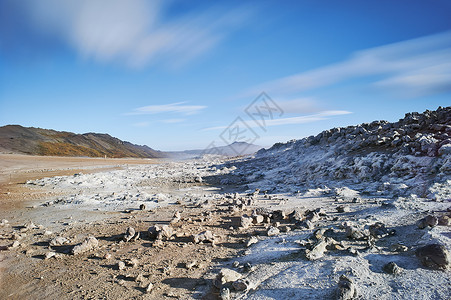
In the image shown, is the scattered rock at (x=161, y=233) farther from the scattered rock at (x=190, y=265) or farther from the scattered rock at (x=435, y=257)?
the scattered rock at (x=435, y=257)

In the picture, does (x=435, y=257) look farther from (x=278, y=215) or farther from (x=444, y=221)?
(x=278, y=215)

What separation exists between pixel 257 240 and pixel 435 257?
3.17m

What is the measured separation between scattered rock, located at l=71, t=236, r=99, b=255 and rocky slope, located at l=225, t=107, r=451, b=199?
8270 mm

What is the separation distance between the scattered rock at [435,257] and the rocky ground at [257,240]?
0.01 meters

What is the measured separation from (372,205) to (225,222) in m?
4.40

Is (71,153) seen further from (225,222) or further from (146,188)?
(225,222)

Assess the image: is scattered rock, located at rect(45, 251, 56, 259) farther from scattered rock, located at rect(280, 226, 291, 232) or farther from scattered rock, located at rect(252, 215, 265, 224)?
scattered rock, located at rect(280, 226, 291, 232)

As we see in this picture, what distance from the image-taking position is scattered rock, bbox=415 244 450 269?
376 centimetres

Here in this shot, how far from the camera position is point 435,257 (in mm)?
3842

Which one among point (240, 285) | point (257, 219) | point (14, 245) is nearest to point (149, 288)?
point (240, 285)

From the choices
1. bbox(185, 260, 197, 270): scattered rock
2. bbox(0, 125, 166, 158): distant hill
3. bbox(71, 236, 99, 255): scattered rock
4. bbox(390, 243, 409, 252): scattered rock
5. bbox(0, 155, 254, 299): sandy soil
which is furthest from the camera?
bbox(0, 125, 166, 158): distant hill

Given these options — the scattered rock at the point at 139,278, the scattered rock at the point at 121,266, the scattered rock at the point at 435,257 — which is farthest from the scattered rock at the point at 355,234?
the scattered rock at the point at 121,266

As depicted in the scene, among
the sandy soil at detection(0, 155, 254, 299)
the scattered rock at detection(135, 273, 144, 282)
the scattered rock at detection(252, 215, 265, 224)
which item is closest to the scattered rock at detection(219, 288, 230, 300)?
the sandy soil at detection(0, 155, 254, 299)

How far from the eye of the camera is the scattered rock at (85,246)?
5.56 meters
